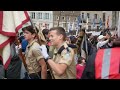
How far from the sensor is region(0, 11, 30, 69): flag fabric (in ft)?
15.7

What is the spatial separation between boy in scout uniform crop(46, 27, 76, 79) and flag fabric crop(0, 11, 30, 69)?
0.46 meters

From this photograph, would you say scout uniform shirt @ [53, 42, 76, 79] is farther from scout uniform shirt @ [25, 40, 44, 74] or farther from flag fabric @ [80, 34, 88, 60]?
flag fabric @ [80, 34, 88, 60]

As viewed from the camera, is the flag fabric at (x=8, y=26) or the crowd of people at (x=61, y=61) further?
the flag fabric at (x=8, y=26)

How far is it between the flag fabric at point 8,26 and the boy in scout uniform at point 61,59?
0.46 meters

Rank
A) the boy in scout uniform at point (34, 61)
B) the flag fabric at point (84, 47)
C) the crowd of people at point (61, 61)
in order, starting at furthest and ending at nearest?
the flag fabric at point (84, 47) < the boy in scout uniform at point (34, 61) < the crowd of people at point (61, 61)

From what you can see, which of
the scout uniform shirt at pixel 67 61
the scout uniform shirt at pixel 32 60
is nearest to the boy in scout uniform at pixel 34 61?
the scout uniform shirt at pixel 32 60

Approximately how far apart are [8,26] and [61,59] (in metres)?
0.91

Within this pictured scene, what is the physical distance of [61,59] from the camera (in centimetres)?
440

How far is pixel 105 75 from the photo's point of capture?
330cm

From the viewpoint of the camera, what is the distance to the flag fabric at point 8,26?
15.7 ft

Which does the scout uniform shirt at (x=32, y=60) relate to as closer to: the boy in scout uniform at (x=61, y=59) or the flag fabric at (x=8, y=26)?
the flag fabric at (x=8, y=26)
